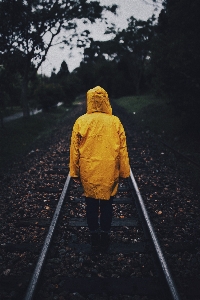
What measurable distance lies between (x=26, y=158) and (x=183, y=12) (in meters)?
7.11

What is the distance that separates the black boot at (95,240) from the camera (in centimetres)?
353

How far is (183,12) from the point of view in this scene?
8.32m

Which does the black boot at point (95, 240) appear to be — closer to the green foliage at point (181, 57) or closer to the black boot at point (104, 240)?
the black boot at point (104, 240)

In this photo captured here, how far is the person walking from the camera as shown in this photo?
305 centimetres

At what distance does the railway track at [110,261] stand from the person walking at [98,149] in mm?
825

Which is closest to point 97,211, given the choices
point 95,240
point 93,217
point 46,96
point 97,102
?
point 93,217

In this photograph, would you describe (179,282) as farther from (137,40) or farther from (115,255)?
(137,40)

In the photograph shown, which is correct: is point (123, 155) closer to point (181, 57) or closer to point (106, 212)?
point (106, 212)

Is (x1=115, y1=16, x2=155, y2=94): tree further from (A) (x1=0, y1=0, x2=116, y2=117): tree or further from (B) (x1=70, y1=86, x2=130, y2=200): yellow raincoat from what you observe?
(B) (x1=70, y1=86, x2=130, y2=200): yellow raincoat

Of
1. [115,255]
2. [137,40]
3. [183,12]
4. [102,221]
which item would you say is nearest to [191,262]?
[115,255]

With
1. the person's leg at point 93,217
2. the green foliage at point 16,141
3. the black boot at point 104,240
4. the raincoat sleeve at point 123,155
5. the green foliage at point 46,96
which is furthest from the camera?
the green foliage at point 46,96

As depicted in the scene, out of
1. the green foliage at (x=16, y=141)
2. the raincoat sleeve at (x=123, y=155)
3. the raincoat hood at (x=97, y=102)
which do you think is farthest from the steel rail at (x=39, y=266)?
the green foliage at (x=16, y=141)

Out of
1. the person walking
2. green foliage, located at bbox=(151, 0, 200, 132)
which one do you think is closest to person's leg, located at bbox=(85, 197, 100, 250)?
the person walking

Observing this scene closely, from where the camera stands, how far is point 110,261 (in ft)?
10.8
